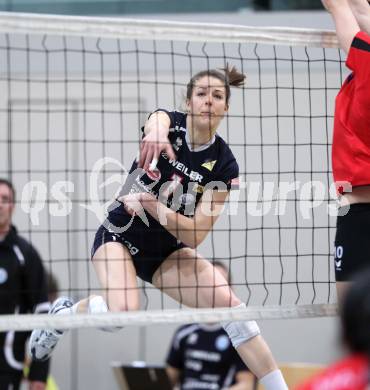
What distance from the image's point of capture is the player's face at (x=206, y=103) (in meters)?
5.35

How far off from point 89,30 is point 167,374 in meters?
3.81

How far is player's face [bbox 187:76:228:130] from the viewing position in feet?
17.5

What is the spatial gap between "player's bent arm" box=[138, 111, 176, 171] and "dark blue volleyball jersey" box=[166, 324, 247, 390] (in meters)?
3.26

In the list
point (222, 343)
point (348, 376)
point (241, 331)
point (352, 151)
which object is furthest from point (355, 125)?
point (222, 343)

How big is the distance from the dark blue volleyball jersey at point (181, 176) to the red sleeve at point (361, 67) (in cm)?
99

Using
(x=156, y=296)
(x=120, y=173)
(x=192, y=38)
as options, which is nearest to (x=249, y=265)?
(x=156, y=296)

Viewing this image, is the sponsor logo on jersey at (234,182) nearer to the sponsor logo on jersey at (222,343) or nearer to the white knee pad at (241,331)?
the white knee pad at (241,331)

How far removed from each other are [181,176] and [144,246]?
1.53 ft

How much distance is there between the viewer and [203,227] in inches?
212

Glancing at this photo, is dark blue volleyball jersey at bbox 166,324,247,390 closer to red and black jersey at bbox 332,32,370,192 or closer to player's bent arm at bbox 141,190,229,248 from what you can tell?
player's bent arm at bbox 141,190,229,248

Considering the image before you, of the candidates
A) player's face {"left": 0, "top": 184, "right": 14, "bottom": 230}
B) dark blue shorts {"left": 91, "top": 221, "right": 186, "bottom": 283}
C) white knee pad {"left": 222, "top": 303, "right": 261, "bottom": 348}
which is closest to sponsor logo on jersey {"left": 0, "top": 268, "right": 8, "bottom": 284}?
player's face {"left": 0, "top": 184, "right": 14, "bottom": 230}

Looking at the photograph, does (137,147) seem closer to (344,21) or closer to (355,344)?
(344,21)

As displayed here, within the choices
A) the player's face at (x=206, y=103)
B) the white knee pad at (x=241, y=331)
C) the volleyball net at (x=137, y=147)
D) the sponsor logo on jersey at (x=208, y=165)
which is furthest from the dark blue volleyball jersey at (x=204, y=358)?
the player's face at (x=206, y=103)

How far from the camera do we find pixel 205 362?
8.08m
